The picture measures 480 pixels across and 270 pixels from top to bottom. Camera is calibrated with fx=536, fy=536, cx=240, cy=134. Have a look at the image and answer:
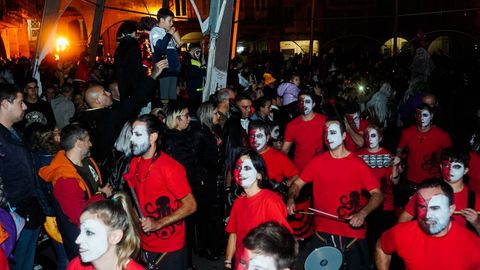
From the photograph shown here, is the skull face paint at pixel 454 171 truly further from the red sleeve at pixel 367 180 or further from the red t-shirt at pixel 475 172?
the red t-shirt at pixel 475 172

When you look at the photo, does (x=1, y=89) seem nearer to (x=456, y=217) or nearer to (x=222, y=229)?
(x=222, y=229)

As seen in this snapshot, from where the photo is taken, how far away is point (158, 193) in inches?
178

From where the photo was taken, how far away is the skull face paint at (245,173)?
4336mm

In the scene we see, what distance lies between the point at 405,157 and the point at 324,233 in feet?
8.79

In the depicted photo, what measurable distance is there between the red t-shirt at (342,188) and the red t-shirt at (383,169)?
4.08 feet

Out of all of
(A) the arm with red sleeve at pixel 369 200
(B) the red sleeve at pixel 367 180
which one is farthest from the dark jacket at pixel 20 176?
(B) the red sleeve at pixel 367 180

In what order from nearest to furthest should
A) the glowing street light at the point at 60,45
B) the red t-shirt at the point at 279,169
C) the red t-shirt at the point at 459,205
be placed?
the red t-shirt at the point at 459,205
the red t-shirt at the point at 279,169
the glowing street light at the point at 60,45

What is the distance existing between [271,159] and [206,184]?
0.91 meters

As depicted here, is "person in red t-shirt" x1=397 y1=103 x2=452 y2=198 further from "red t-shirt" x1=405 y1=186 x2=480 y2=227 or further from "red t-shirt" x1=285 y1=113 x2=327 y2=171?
"red t-shirt" x1=405 y1=186 x2=480 y2=227

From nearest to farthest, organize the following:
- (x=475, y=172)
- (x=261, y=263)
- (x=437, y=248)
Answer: (x=261, y=263), (x=437, y=248), (x=475, y=172)

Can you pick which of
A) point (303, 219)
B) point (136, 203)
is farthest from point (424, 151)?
point (136, 203)

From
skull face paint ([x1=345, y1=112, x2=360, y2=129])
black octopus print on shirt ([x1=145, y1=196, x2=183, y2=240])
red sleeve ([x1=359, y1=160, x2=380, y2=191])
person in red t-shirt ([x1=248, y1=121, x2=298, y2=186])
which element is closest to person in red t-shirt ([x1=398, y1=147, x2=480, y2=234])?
red sleeve ([x1=359, y1=160, x2=380, y2=191])

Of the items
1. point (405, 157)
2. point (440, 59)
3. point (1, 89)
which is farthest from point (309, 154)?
point (440, 59)

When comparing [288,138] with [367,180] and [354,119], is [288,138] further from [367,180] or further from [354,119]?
[367,180]
